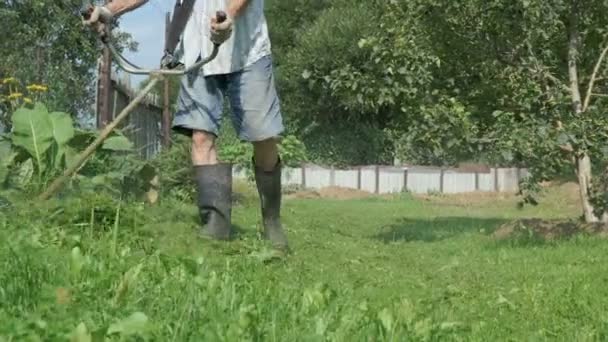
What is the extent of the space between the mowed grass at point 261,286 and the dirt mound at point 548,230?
0.91 meters

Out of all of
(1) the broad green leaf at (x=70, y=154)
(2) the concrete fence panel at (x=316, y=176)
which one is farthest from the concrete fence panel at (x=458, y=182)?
(1) the broad green leaf at (x=70, y=154)

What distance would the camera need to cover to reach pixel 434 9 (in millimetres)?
8992

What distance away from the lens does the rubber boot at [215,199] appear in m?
5.46

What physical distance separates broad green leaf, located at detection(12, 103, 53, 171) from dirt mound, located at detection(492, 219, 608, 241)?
3788 millimetres

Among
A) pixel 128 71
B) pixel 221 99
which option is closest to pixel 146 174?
pixel 221 99

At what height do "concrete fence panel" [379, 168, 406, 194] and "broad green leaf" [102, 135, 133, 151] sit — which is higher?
"broad green leaf" [102, 135, 133, 151]

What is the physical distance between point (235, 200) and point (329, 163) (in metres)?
16.5

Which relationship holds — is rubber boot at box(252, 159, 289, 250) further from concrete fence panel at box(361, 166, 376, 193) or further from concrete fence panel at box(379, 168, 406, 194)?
concrete fence panel at box(361, 166, 376, 193)

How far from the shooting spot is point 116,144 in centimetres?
737

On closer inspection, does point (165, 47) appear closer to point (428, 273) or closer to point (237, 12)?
point (237, 12)

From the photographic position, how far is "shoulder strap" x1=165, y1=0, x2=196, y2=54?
5.71 metres

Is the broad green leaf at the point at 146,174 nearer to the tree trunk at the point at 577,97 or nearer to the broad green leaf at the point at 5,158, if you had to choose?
the broad green leaf at the point at 5,158

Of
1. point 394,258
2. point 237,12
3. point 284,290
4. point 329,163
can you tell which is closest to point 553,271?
point 394,258

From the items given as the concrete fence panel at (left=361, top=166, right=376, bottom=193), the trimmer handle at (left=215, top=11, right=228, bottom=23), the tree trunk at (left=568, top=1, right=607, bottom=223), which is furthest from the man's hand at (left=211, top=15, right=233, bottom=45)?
the concrete fence panel at (left=361, top=166, right=376, bottom=193)
